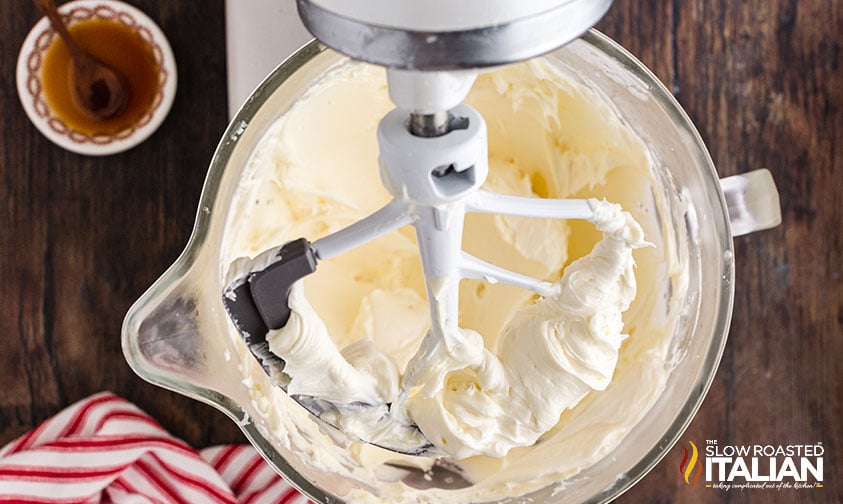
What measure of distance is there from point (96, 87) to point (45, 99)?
0.19 ft

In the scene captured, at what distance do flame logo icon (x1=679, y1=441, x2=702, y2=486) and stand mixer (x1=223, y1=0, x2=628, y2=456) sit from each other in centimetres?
39

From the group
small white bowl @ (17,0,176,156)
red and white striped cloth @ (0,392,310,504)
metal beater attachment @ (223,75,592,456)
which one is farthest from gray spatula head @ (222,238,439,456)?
small white bowl @ (17,0,176,156)

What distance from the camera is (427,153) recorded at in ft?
1.37

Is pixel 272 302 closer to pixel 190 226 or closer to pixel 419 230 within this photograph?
pixel 419 230

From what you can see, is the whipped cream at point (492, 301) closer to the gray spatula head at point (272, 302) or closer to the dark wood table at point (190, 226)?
the gray spatula head at point (272, 302)

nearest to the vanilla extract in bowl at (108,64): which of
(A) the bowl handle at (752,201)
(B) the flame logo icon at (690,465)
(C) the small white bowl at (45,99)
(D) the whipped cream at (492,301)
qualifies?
(C) the small white bowl at (45,99)

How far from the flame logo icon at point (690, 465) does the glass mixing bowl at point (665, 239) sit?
23cm

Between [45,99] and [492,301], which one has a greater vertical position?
[45,99]

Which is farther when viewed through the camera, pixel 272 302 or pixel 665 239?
pixel 665 239

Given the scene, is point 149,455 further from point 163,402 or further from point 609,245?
point 609,245

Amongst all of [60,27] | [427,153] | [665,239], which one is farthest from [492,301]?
[60,27]

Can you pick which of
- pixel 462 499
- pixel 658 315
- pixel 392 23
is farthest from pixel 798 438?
pixel 392 23

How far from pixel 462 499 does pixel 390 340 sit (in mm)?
174

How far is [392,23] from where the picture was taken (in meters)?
0.32
